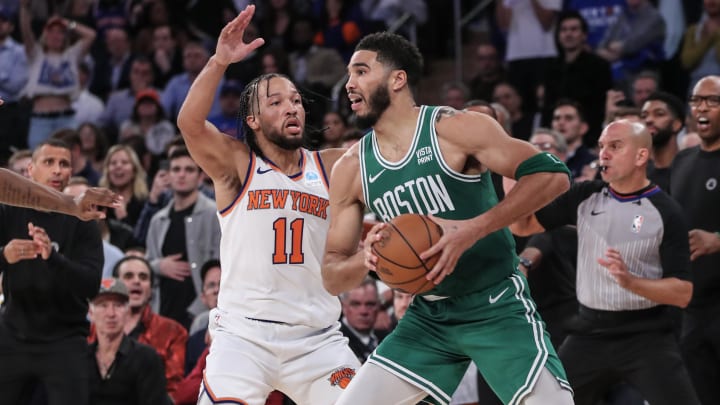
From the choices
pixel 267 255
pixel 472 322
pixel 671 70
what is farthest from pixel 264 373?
pixel 671 70

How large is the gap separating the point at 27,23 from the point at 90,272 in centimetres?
699

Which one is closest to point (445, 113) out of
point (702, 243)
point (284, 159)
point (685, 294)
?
point (284, 159)

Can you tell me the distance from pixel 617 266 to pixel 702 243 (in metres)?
1.01

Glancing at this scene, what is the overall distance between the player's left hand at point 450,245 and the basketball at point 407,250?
1.4 inches

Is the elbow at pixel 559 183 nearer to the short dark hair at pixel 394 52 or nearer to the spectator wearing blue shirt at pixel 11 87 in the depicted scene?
the short dark hair at pixel 394 52

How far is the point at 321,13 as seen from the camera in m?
14.0

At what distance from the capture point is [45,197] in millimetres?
5723

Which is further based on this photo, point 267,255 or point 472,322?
point 267,255

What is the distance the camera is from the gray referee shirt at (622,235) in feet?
21.2

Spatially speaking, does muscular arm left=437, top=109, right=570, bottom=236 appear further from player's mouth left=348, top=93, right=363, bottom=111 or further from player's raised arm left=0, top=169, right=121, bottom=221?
player's raised arm left=0, top=169, right=121, bottom=221

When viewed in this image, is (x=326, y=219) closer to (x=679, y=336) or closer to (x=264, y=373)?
(x=264, y=373)

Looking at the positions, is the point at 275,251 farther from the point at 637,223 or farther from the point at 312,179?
the point at 637,223

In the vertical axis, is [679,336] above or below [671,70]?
below

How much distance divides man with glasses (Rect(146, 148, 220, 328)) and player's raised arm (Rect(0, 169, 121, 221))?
3.52 metres
